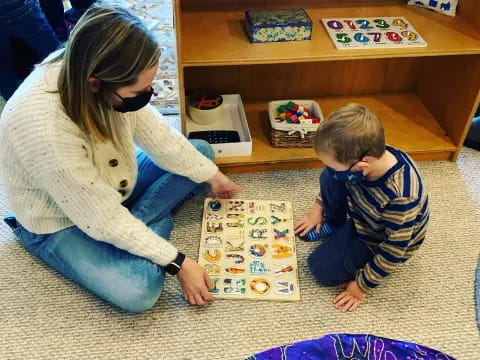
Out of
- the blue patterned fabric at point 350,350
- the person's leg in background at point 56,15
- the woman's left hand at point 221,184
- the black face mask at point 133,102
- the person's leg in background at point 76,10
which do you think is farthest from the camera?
the person's leg in background at point 76,10

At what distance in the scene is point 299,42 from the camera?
1.40m

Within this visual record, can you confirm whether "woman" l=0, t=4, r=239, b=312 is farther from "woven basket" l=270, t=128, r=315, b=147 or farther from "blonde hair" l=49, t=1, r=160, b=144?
"woven basket" l=270, t=128, r=315, b=147

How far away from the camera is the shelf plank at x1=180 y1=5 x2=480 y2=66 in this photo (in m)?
1.33

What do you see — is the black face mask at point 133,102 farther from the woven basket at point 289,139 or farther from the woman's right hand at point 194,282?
the woven basket at point 289,139

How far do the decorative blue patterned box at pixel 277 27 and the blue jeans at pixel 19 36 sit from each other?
67 cm

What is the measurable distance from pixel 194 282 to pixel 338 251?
365 mm

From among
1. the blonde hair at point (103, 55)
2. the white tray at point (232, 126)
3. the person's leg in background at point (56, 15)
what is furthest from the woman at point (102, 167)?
the person's leg in background at point (56, 15)

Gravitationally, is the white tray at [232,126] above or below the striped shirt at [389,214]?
below

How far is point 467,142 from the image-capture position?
1.70m

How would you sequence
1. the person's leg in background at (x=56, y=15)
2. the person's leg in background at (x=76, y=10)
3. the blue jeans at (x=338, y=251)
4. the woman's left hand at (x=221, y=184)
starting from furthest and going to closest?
the person's leg in background at (x=76, y=10)
the person's leg in background at (x=56, y=15)
the woman's left hand at (x=221, y=184)
the blue jeans at (x=338, y=251)

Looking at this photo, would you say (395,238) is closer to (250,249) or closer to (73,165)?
(250,249)

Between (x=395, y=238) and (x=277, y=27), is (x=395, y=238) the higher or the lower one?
the lower one

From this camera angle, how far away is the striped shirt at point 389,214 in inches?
40.5

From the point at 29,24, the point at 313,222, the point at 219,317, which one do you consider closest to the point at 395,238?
the point at 313,222
